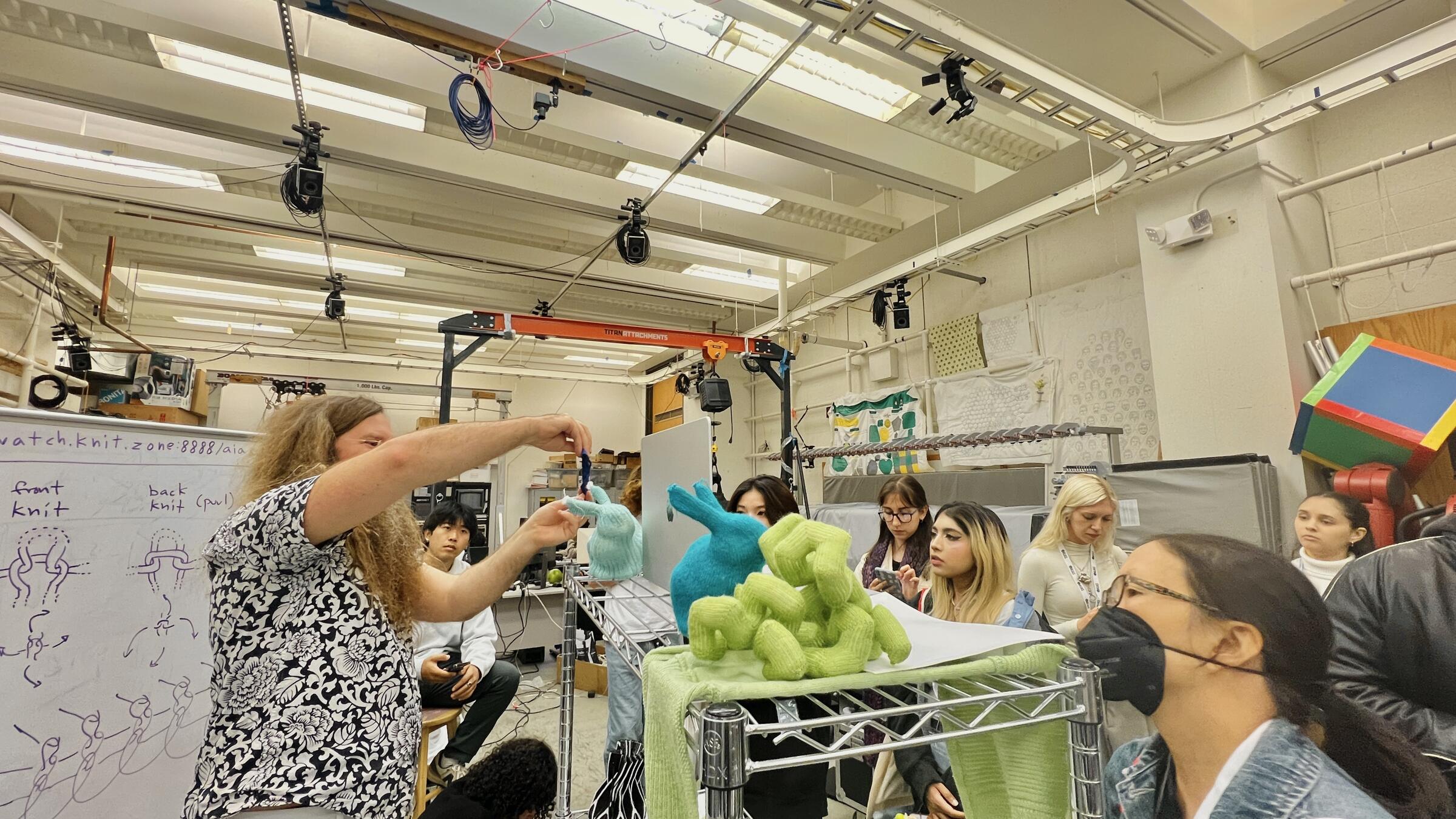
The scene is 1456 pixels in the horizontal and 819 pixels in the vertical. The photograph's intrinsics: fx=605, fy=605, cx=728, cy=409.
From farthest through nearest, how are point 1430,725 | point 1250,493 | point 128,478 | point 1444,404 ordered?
point 1250,493, point 128,478, point 1444,404, point 1430,725

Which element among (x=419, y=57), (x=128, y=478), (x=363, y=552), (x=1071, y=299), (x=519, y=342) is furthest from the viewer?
(x=519, y=342)

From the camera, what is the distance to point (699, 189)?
4129mm

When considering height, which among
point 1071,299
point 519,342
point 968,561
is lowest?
point 968,561

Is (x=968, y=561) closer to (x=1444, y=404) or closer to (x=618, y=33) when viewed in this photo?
(x=1444, y=404)

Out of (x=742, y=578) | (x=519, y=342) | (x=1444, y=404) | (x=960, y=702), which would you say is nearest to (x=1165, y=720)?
(x=960, y=702)

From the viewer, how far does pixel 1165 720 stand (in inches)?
21.4

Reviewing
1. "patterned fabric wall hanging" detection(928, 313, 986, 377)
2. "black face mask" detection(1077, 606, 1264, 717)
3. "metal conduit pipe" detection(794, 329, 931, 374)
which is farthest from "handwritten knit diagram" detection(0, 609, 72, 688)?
"metal conduit pipe" detection(794, 329, 931, 374)

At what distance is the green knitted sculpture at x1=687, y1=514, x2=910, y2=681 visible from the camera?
24.6 inches

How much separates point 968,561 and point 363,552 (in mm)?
1496

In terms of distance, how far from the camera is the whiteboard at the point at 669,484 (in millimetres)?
1221

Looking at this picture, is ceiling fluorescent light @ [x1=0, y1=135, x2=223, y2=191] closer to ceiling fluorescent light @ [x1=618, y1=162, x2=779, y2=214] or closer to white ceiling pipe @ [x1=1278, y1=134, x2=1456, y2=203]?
ceiling fluorescent light @ [x1=618, y1=162, x2=779, y2=214]

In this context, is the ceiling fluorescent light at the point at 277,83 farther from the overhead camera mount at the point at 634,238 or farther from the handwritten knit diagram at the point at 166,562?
the handwritten knit diagram at the point at 166,562

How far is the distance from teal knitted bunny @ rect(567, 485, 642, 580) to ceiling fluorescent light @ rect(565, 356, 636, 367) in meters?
7.14

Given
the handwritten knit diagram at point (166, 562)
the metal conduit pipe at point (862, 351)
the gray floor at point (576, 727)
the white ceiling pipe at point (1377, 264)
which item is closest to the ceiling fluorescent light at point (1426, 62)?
the white ceiling pipe at point (1377, 264)
